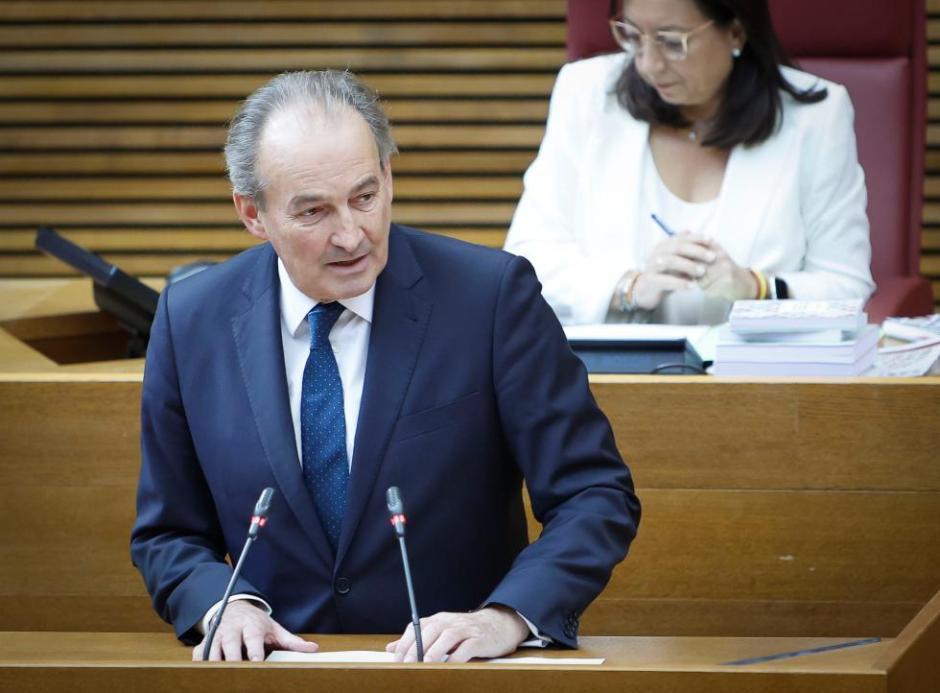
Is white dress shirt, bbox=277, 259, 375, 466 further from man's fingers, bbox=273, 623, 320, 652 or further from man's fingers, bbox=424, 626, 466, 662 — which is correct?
man's fingers, bbox=424, 626, 466, 662

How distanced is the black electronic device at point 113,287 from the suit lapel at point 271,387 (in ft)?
3.82

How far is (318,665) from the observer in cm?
158

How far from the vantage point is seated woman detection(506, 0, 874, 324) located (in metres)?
3.32

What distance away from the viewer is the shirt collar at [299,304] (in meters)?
2.13

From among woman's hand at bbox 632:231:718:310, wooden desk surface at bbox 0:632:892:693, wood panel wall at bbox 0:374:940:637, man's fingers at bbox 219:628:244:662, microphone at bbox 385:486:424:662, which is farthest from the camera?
woman's hand at bbox 632:231:718:310

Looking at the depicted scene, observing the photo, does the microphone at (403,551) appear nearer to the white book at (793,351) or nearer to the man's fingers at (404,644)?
the man's fingers at (404,644)

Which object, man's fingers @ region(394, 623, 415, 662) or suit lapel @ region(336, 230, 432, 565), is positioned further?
suit lapel @ region(336, 230, 432, 565)

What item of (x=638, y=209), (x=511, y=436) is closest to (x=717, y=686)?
(x=511, y=436)

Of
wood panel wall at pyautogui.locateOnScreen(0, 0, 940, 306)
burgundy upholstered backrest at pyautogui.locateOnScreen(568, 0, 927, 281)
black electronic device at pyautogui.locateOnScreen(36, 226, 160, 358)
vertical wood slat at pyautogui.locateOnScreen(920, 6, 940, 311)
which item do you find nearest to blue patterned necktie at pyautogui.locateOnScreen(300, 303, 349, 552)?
black electronic device at pyautogui.locateOnScreen(36, 226, 160, 358)

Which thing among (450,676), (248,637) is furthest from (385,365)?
(450,676)

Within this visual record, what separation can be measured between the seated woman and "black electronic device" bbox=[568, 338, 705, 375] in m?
0.33

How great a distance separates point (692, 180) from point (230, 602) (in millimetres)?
1902

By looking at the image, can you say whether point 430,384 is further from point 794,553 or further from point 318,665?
point 794,553

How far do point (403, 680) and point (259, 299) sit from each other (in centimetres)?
75
